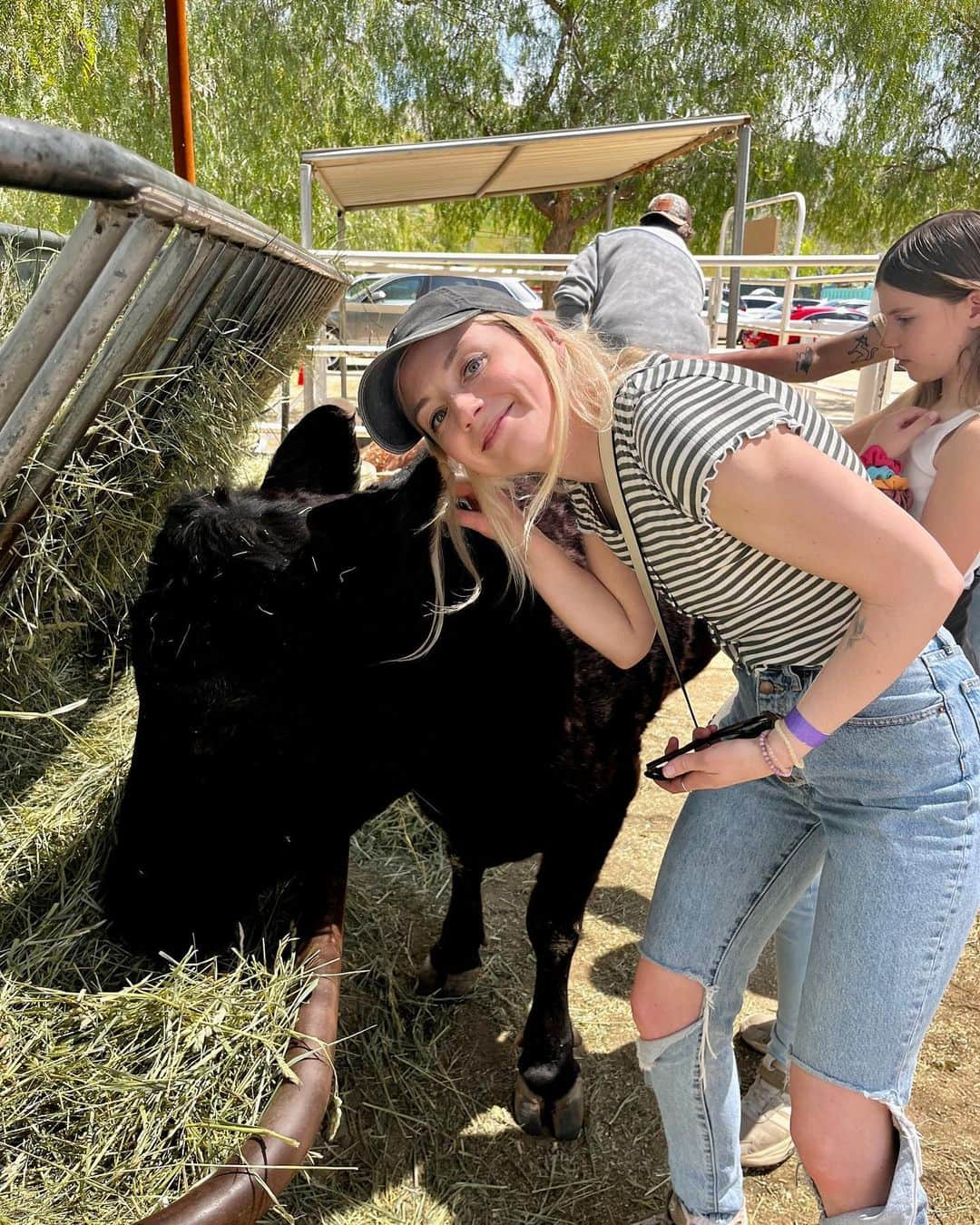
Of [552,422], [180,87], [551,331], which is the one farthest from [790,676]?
[180,87]

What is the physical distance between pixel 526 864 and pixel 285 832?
71.4 inches

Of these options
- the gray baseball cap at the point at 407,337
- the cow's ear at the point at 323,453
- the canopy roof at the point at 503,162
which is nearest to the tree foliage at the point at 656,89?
the canopy roof at the point at 503,162

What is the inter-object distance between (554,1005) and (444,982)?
0.42 metres

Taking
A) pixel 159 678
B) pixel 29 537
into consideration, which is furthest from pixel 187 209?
pixel 159 678

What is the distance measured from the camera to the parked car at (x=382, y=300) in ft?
36.0

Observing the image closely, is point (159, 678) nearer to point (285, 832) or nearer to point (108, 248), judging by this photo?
point (285, 832)

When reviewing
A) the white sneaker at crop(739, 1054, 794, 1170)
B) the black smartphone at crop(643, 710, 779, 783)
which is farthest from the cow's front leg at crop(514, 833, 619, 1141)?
the black smartphone at crop(643, 710, 779, 783)

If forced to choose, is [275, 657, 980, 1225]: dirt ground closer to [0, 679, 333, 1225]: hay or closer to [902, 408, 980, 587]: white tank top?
[0, 679, 333, 1225]: hay

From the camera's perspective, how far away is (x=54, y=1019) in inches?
68.6

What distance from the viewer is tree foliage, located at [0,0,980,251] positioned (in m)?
16.0

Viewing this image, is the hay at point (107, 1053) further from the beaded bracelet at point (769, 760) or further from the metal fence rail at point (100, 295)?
the beaded bracelet at point (769, 760)

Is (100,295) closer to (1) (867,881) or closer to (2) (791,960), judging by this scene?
(1) (867,881)

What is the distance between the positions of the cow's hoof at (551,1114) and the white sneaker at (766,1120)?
1.37 ft

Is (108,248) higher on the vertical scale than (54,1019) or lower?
higher
